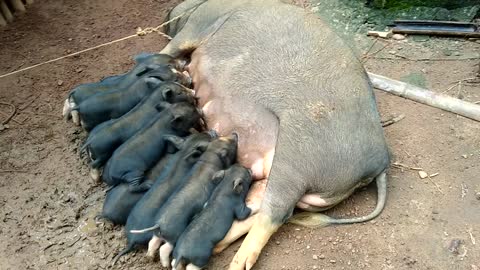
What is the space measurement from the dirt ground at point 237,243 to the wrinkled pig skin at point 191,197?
0.24m

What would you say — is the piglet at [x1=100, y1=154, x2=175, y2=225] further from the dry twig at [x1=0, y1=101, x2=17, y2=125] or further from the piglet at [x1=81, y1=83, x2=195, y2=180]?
the dry twig at [x1=0, y1=101, x2=17, y2=125]

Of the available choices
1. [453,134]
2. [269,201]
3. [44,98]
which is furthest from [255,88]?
[44,98]

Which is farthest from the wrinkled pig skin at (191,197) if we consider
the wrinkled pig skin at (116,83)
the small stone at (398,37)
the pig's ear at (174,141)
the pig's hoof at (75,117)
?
the small stone at (398,37)

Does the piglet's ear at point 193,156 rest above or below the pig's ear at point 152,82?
below

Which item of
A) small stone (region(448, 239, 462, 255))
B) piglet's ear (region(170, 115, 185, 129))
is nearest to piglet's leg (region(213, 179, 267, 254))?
piglet's ear (region(170, 115, 185, 129))

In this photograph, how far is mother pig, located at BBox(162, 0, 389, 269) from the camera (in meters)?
3.32

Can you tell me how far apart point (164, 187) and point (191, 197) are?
0.58 feet

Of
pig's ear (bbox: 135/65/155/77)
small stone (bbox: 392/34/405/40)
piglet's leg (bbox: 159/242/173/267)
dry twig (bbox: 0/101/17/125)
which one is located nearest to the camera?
piglet's leg (bbox: 159/242/173/267)

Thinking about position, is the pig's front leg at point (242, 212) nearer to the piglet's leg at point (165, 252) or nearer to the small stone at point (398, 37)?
the piglet's leg at point (165, 252)

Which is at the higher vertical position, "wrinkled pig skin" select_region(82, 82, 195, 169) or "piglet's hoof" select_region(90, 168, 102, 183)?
"wrinkled pig skin" select_region(82, 82, 195, 169)

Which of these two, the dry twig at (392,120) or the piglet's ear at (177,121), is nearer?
the piglet's ear at (177,121)

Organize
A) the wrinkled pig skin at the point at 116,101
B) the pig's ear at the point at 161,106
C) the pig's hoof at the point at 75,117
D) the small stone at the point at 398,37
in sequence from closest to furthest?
the pig's ear at the point at 161,106 → the wrinkled pig skin at the point at 116,101 → the pig's hoof at the point at 75,117 → the small stone at the point at 398,37

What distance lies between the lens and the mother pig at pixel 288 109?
3324mm

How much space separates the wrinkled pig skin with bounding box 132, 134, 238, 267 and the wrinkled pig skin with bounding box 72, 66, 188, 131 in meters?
0.60
